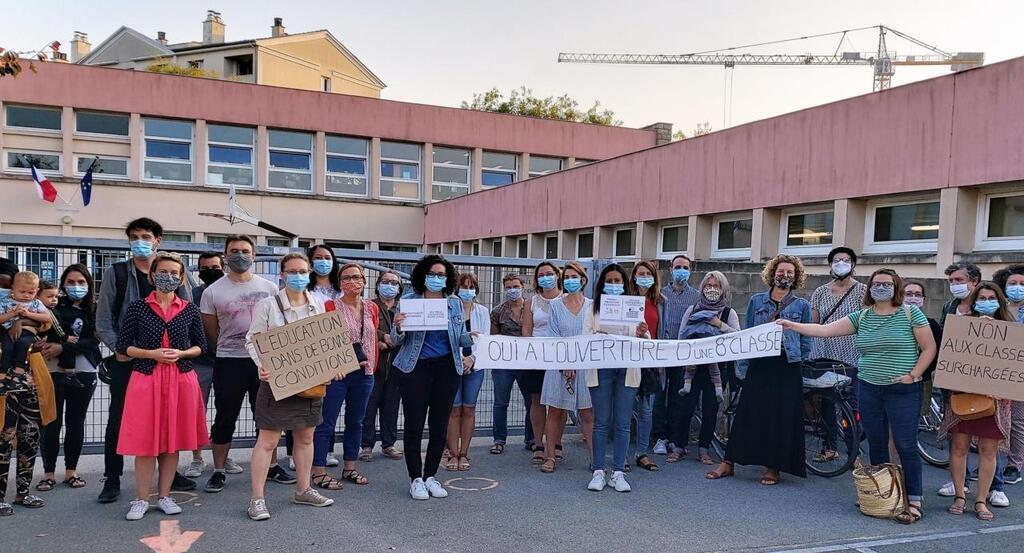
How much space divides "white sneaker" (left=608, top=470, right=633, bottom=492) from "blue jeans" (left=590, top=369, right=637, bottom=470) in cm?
6

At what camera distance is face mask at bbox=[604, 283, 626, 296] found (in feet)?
20.7

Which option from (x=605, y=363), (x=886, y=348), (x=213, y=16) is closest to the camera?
(x=886, y=348)

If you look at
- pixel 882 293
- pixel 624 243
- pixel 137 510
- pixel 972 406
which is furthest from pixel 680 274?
pixel 624 243

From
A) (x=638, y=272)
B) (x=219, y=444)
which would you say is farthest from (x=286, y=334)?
(x=638, y=272)

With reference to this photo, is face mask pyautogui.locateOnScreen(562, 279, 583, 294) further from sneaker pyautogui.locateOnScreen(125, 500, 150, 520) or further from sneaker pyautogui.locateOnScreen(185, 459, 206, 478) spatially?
sneaker pyautogui.locateOnScreen(125, 500, 150, 520)

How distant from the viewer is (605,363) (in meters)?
6.11

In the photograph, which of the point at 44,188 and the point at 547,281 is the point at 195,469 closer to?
the point at 547,281

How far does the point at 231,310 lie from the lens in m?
5.51

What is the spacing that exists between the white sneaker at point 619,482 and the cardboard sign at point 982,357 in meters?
2.43

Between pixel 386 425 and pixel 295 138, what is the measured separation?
2130 centimetres

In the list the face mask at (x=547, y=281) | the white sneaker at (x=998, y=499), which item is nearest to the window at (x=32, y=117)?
the face mask at (x=547, y=281)

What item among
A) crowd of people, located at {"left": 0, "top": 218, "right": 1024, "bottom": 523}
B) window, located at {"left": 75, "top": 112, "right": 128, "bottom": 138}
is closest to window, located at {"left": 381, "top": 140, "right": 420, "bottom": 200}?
window, located at {"left": 75, "top": 112, "right": 128, "bottom": 138}

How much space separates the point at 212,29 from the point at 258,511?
5008cm

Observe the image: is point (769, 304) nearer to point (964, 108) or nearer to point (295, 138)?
point (964, 108)
